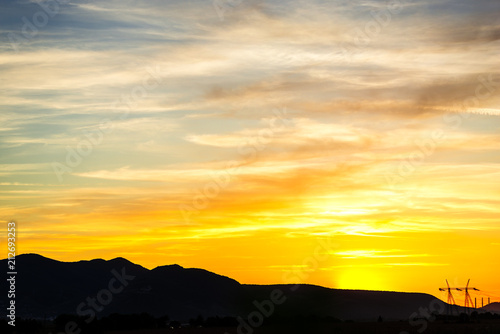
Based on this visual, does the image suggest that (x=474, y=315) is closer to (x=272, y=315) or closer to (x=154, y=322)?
(x=154, y=322)

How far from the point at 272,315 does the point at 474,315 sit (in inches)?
6760

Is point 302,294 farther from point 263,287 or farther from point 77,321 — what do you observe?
point 77,321

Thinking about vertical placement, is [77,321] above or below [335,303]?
below

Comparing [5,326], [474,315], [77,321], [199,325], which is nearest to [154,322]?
[199,325]

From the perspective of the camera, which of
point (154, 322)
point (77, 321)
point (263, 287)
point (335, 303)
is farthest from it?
point (154, 322)

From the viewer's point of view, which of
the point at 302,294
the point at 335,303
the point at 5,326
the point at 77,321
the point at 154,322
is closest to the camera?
the point at 335,303

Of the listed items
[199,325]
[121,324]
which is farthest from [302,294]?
[199,325]

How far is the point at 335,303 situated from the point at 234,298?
11.6 ft

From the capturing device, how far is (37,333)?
99.2 meters

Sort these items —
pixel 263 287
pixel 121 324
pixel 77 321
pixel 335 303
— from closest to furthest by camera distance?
1. pixel 335 303
2. pixel 263 287
3. pixel 77 321
4. pixel 121 324

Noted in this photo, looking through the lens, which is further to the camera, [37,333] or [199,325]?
[199,325]

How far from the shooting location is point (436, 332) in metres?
113

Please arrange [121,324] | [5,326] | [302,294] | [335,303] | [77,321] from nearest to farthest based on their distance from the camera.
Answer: [335,303] < [302,294] < [5,326] < [77,321] < [121,324]

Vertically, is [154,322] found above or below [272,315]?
below
